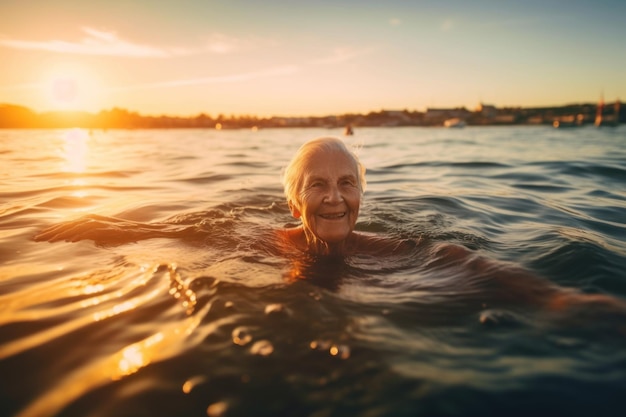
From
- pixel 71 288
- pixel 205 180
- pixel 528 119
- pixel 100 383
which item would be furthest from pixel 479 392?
pixel 528 119

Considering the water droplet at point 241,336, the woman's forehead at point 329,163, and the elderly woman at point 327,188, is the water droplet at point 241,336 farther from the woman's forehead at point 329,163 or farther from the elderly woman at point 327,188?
the woman's forehead at point 329,163

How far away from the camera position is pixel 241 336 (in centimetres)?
258

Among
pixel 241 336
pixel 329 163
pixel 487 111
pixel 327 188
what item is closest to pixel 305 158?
pixel 329 163

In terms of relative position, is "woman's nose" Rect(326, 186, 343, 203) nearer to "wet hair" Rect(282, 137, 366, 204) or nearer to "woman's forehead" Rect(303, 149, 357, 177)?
"woman's forehead" Rect(303, 149, 357, 177)

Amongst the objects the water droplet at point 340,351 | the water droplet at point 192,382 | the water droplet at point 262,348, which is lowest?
the water droplet at point 340,351

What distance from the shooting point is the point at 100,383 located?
210 centimetres

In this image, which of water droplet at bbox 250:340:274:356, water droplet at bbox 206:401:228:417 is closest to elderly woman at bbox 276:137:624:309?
water droplet at bbox 250:340:274:356

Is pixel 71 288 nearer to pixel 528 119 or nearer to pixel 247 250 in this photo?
pixel 247 250

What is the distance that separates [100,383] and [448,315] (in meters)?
2.33

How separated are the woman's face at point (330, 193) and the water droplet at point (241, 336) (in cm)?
152

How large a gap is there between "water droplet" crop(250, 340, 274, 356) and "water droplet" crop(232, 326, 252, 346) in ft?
0.24

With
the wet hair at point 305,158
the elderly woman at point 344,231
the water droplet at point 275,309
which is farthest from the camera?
the wet hair at point 305,158

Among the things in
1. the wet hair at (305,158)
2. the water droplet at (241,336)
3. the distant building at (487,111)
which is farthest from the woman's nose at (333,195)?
the distant building at (487,111)

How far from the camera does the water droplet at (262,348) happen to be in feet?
7.86
